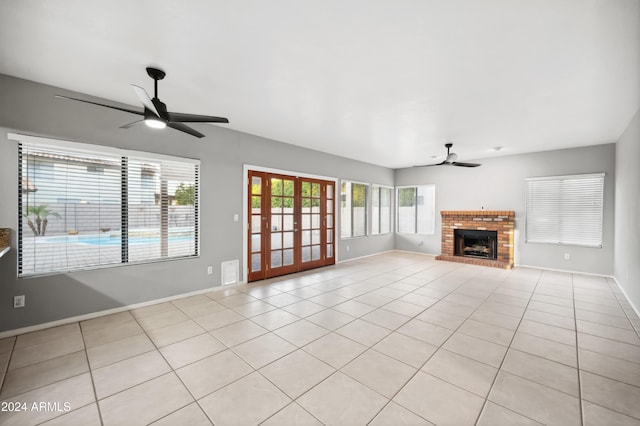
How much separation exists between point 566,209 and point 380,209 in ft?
14.1

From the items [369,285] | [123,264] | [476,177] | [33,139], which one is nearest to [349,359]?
[369,285]

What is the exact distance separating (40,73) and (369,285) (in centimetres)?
513

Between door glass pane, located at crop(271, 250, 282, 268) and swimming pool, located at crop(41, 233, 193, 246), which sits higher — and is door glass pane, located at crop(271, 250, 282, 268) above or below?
below

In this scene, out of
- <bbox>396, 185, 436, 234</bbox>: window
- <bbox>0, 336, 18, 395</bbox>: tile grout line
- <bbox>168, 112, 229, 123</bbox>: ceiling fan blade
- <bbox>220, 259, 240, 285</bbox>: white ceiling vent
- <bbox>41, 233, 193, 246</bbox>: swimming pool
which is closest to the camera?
<bbox>0, 336, 18, 395</bbox>: tile grout line

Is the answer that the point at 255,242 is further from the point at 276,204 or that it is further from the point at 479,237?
the point at 479,237

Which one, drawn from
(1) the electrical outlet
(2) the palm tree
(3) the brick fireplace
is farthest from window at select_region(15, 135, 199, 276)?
(3) the brick fireplace

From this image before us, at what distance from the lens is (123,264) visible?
3.60m

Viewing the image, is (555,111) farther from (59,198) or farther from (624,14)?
(59,198)

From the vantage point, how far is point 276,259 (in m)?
5.53

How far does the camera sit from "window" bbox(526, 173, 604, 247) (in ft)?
18.3

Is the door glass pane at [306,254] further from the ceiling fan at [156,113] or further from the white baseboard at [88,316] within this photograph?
the ceiling fan at [156,113]

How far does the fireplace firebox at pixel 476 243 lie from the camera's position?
682 cm

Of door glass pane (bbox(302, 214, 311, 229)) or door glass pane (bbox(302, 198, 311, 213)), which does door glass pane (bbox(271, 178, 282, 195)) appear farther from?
door glass pane (bbox(302, 214, 311, 229))

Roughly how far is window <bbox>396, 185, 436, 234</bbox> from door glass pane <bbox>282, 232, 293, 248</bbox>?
4.44 m
